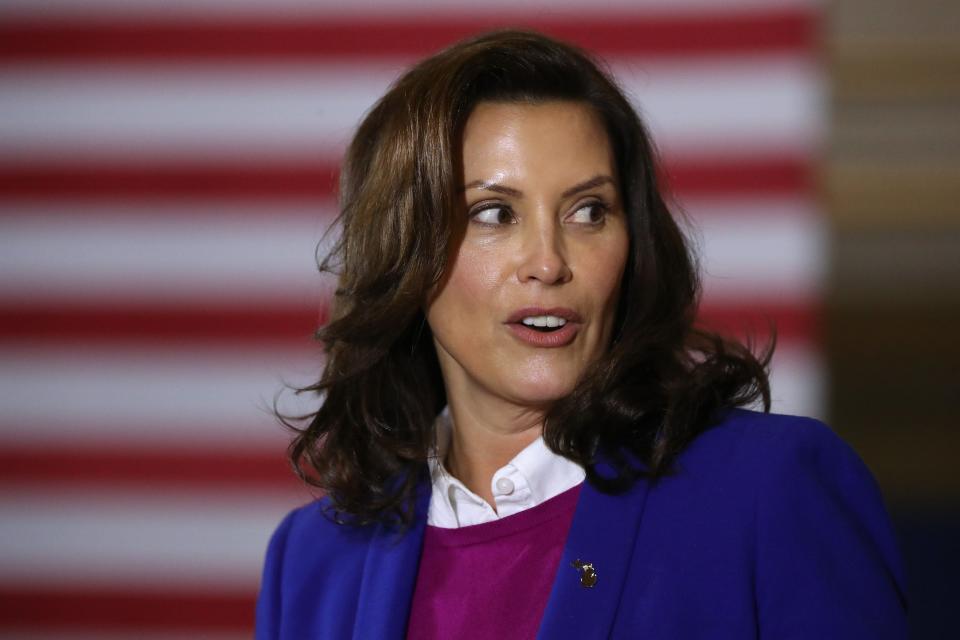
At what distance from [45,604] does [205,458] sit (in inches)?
15.8

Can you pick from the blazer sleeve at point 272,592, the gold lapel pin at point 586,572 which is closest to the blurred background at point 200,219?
the blazer sleeve at point 272,592

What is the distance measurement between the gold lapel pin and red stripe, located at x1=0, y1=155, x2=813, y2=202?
3.75 ft

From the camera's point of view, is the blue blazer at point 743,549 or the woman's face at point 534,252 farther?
the woman's face at point 534,252

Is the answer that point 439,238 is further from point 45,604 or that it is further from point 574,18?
point 45,604

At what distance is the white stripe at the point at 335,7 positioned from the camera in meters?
2.08

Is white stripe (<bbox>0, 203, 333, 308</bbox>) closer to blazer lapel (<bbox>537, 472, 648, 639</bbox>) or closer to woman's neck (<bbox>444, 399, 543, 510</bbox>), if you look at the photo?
woman's neck (<bbox>444, 399, 543, 510</bbox>)

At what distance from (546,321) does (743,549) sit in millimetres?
268

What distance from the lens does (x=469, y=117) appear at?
116cm

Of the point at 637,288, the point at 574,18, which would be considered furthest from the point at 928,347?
the point at 637,288

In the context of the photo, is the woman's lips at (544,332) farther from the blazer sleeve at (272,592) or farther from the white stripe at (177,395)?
the white stripe at (177,395)

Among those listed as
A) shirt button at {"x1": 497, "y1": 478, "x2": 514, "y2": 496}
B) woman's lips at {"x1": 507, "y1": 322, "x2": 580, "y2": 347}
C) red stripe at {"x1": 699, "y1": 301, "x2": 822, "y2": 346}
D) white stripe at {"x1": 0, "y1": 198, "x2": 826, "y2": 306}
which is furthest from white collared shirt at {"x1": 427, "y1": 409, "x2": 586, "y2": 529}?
white stripe at {"x1": 0, "y1": 198, "x2": 826, "y2": 306}

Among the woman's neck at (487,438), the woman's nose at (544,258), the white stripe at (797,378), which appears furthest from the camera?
the white stripe at (797,378)

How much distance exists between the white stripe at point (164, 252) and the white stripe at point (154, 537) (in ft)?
1.17

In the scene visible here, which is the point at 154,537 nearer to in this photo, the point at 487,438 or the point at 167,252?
the point at 167,252
